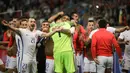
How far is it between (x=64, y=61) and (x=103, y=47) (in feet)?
3.68

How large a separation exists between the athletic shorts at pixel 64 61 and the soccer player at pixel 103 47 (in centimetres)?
62

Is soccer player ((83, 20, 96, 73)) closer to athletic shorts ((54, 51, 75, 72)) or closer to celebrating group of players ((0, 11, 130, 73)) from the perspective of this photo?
celebrating group of players ((0, 11, 130, 73))

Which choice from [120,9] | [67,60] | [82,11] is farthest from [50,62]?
[82,11]

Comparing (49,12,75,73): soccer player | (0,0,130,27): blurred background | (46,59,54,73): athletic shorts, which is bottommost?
(46,59,54,73): athletic shorts

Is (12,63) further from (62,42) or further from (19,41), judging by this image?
(62,42)

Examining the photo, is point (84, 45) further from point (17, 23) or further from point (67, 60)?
point (17, 23)

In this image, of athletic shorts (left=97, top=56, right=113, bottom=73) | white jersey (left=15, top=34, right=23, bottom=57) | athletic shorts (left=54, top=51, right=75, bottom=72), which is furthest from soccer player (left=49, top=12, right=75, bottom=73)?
white jersey (left=15, top=34, right=23, bottom=57)

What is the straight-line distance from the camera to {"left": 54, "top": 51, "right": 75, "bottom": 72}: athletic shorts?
35.7 feet

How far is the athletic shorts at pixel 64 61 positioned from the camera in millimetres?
10867

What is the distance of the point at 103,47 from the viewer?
10.8 meters

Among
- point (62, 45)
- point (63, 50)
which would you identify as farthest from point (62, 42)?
point (63, 50)

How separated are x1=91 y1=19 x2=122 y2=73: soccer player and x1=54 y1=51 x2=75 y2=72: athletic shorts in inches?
24.3

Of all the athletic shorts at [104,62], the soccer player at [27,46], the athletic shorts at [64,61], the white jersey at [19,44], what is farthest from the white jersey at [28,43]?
the athletic shorts at [104,62]

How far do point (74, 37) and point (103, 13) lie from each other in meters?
5.92
